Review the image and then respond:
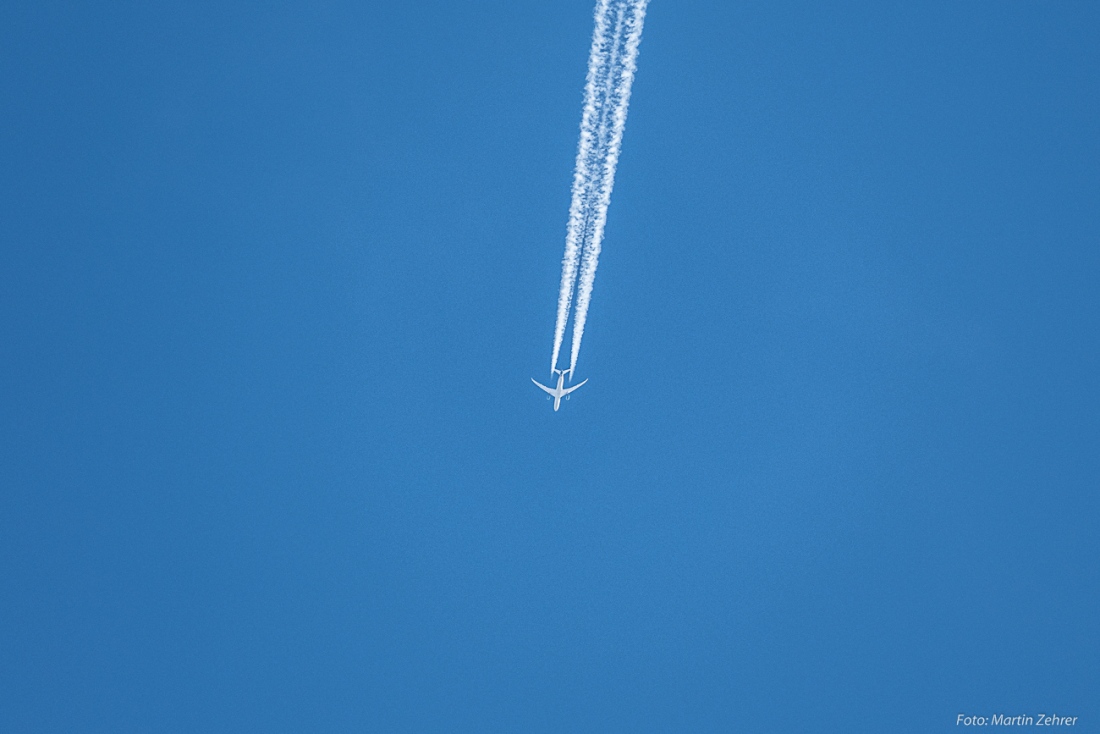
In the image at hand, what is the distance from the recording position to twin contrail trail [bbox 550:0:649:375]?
13914 mm

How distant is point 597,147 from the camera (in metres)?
14.7

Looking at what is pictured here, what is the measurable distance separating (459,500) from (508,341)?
3244mm

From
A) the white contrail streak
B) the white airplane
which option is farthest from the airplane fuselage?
the white contrail streak

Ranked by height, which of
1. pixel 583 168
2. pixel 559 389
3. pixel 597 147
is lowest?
pixel 559 389

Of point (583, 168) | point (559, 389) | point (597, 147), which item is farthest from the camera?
point (559, 389)

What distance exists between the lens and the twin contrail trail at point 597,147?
13914mm

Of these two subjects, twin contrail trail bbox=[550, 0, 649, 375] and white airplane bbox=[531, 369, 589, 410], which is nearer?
twin contrail trail bbox=[550, 0, 649, 375]

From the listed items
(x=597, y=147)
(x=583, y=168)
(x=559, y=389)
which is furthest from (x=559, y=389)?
(x=597, y=147)

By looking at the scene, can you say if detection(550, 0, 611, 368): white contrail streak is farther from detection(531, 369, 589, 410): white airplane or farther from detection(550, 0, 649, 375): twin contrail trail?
detection(531, 369, 589, 410): white airplane

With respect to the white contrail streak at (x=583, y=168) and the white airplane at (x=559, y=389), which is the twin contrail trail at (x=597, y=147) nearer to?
the white contrail streak at (x=583, y=168)

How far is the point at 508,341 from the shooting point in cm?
1573

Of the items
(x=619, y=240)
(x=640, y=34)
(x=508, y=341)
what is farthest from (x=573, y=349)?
(x=640, y=34)

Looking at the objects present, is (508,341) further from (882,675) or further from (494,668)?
(882,675)

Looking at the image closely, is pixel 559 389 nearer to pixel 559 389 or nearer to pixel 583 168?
pixel 559 389
